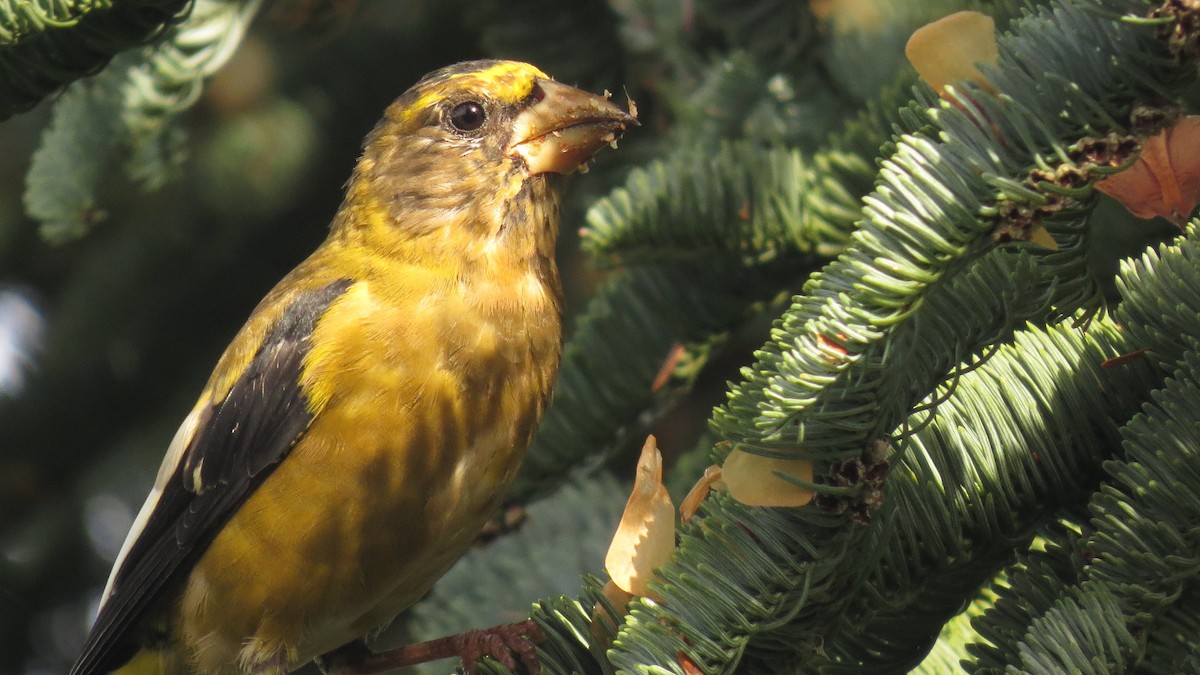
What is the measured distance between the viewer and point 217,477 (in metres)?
3.00

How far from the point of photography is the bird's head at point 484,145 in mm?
3018

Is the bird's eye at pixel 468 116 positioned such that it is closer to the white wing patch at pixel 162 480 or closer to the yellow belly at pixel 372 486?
the yellow belly at pixel 372 486

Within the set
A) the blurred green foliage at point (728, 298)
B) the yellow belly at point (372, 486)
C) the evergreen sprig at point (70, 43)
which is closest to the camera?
the blurred green foliage at point (728, 298)

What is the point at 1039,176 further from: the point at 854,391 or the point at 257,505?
the point at 257,505

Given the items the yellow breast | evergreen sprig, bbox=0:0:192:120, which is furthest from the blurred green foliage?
the yellow breast

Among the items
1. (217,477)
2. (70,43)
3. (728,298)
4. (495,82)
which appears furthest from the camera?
(495,82)

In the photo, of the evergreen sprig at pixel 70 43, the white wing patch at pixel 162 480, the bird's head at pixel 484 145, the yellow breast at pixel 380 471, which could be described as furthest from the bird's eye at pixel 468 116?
the evergreen sprig at pixel 70 43

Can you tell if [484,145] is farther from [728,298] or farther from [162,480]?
[162,480]

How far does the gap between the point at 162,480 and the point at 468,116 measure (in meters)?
1.26

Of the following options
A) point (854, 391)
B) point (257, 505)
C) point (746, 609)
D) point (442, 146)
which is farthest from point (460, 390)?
point (854, 391)

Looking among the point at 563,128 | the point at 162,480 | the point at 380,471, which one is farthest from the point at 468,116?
the point at 162,480

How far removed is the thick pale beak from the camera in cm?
295

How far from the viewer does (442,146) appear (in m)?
3.27

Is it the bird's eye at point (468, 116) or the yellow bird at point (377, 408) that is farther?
the bird's eye at point (468, 116)
